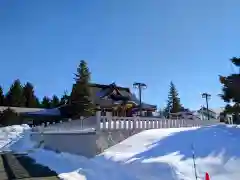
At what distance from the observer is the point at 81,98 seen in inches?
1711

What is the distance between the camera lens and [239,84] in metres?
14.9

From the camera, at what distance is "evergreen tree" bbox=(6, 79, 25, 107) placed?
7356cm

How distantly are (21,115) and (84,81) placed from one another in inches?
582

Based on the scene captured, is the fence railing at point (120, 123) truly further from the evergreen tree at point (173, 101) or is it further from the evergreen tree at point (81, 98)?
the evergreen tree at point (173, 101)

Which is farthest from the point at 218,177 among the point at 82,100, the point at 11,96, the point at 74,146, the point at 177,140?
the point at 11,96

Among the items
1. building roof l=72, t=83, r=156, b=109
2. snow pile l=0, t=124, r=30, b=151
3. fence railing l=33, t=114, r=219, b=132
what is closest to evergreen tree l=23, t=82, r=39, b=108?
building roof l=72, t=83, r=156, b=109

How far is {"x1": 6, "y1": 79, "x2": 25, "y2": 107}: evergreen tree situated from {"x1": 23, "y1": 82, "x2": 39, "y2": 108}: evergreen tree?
19.1 feet

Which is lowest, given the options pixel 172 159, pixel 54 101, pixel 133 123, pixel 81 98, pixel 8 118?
pixel 172 159

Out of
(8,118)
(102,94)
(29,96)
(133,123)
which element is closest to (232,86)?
(133,123)

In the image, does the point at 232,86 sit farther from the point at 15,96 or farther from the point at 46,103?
the point at 46,103

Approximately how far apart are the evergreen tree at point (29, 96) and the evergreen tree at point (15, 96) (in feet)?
19.1

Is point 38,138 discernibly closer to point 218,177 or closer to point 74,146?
point 74,146

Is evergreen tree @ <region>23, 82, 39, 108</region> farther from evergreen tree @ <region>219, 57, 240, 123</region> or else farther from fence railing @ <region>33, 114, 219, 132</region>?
evergreen tree @ <region>219, 57, 240, 123</region>

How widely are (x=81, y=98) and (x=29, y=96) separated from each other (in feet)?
149
